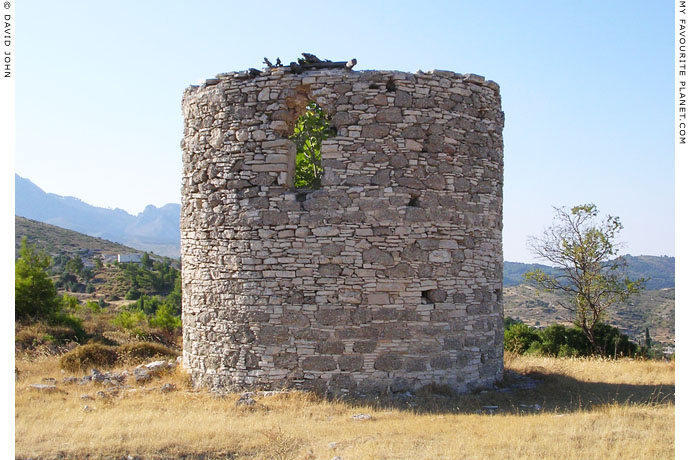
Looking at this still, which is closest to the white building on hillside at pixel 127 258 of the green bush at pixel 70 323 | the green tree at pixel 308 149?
the green bush at pixel 70 323

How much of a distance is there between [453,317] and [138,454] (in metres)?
5.05

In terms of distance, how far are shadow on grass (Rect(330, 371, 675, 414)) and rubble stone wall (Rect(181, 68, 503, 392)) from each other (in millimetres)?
354

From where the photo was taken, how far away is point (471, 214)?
32.5 feet

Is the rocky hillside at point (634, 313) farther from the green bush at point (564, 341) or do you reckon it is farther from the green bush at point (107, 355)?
the green bush at point (107, 355)

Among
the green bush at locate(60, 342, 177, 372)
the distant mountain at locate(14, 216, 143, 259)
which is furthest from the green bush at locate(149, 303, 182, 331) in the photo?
the distant mountain at locate(14, 216, 143, 259)

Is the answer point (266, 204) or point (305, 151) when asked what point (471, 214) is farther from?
point (305, 151)

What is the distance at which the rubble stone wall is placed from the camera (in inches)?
362

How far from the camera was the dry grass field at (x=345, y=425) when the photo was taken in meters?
6.62

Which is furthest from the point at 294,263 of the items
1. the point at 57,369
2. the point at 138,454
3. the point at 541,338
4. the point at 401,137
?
the point at 541,338

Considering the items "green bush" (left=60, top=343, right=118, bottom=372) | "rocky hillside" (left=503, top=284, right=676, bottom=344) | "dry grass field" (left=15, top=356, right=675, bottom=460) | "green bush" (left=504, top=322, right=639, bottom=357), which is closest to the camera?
"dry grass field" (left=15, top=356, right=675, bottom=460)

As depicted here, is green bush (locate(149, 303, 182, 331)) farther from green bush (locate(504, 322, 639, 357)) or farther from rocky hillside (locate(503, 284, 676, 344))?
rocky hillside (locate(503, 284, 676, 344))

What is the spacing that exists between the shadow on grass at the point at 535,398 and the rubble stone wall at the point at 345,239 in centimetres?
35

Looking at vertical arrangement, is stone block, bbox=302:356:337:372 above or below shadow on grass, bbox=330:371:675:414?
Result: above

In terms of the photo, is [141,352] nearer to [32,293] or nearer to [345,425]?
[345,425]
